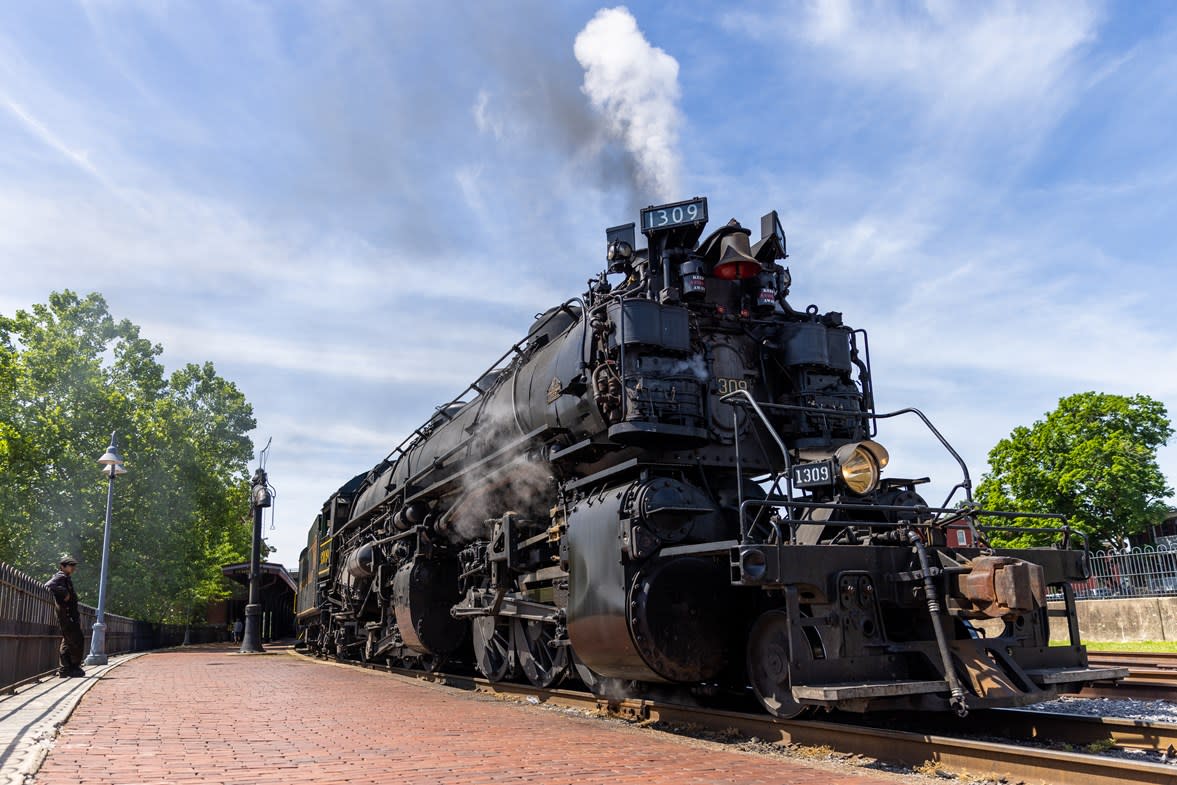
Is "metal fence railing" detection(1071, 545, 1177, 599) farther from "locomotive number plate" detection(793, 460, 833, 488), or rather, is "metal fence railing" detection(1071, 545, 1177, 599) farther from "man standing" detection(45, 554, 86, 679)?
"man standing" detection(45, 554, 86, 679)

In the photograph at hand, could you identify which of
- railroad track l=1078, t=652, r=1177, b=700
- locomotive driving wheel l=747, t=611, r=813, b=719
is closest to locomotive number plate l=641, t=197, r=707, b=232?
locomotive driving wheel l=747, t=611, r=813, b=719

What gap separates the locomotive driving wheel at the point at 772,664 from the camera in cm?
567

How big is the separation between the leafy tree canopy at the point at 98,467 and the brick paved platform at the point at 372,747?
65.0ft

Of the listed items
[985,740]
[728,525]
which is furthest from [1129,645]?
[728,525]

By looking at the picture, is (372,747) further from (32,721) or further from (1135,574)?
(1135,574)

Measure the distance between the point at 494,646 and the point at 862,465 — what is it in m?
5.29

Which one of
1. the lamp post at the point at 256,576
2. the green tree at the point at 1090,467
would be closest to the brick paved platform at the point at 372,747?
the lamp post at the point at 256,576

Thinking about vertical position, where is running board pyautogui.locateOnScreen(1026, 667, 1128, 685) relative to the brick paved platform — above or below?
above

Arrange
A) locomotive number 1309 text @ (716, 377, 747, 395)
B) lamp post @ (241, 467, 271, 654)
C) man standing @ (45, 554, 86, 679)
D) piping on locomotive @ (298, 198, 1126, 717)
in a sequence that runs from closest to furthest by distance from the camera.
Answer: piping on locomotive @ (298, 198, 1126, 717), locomotive number 1309 text @ (716, 377, 747, 395), man standing @ (45, 554, 86, 679), lamp post @ (241, 467, 271, 654)

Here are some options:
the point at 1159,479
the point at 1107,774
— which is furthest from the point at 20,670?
the point at 1159,479

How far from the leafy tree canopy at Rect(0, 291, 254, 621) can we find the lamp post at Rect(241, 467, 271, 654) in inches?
186

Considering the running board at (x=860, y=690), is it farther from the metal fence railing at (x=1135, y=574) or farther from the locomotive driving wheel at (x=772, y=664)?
the metal fence railing at (x=1135, y=574)

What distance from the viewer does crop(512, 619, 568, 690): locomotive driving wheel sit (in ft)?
27.6

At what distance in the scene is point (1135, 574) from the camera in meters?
15.2
